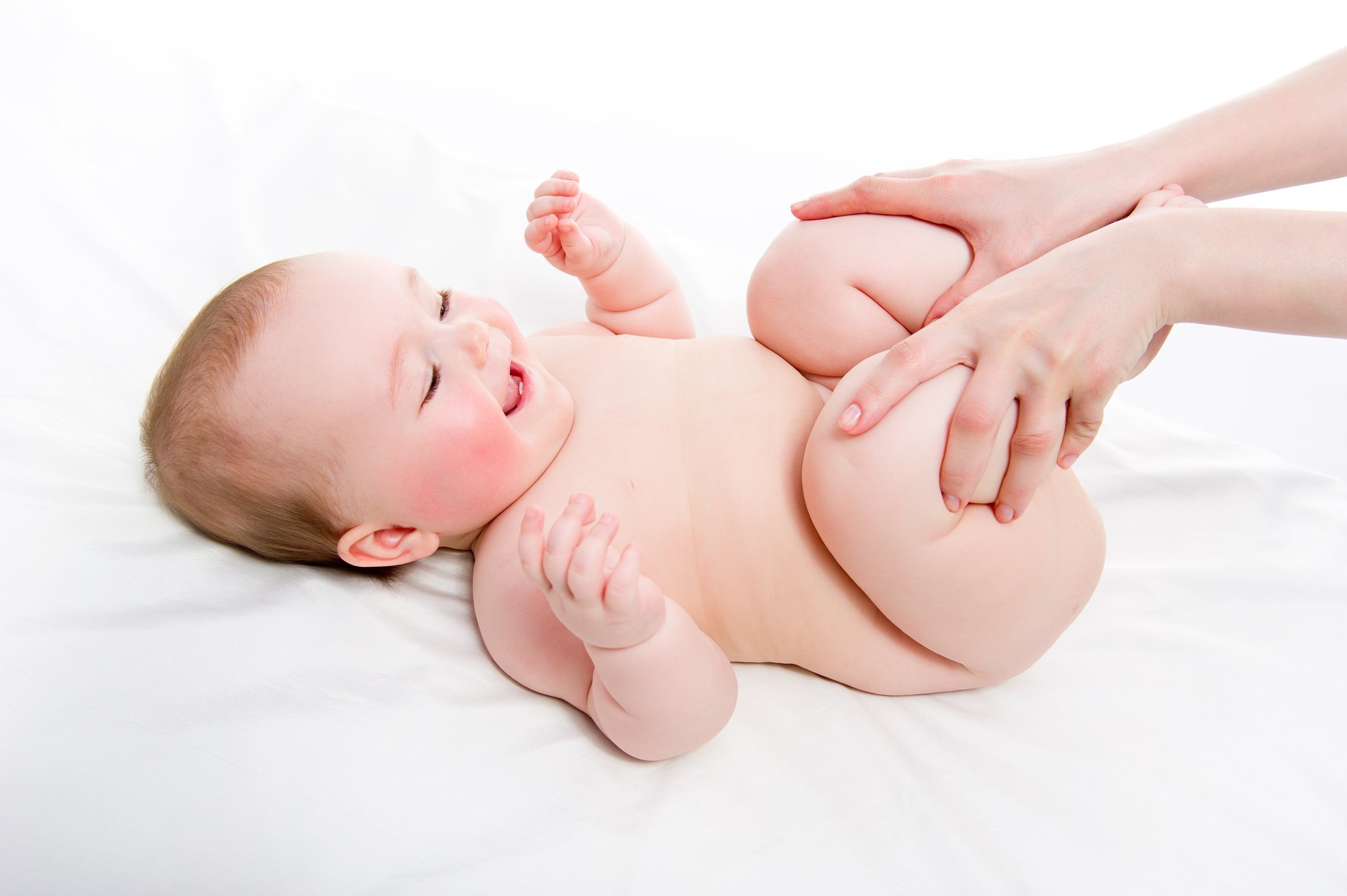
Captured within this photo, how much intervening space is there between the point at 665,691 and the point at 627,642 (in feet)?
0.24

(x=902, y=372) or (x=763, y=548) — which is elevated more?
(x=902, y=372)

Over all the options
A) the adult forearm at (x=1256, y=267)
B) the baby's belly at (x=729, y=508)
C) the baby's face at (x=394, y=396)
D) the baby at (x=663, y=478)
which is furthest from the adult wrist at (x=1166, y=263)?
the baby's face at (x=394, y=396)

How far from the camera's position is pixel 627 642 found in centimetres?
99

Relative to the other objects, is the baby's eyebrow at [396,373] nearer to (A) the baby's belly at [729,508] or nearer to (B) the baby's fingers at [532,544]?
(A) the baby's belly at [729,508]

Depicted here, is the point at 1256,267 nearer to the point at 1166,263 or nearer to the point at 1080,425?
the point at 1166,263

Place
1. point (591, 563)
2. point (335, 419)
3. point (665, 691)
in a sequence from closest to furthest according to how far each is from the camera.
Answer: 1. point (591, 563)
2. point (665, 691)
3. point (335, 419)

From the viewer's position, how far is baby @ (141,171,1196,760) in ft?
3.51

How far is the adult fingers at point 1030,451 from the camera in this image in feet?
3.22

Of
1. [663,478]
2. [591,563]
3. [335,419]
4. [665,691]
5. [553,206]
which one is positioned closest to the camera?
[591,563]

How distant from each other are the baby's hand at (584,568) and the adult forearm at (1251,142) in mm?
857

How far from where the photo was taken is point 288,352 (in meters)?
1.15

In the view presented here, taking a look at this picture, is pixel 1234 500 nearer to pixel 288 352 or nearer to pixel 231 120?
pixel 288 352

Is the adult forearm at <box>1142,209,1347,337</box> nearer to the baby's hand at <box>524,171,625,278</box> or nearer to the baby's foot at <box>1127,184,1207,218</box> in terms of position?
the baby's foot at <box>1127,184,1207,218</box>

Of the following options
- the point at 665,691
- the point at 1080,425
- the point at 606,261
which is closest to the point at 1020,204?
the point at 1080,425
